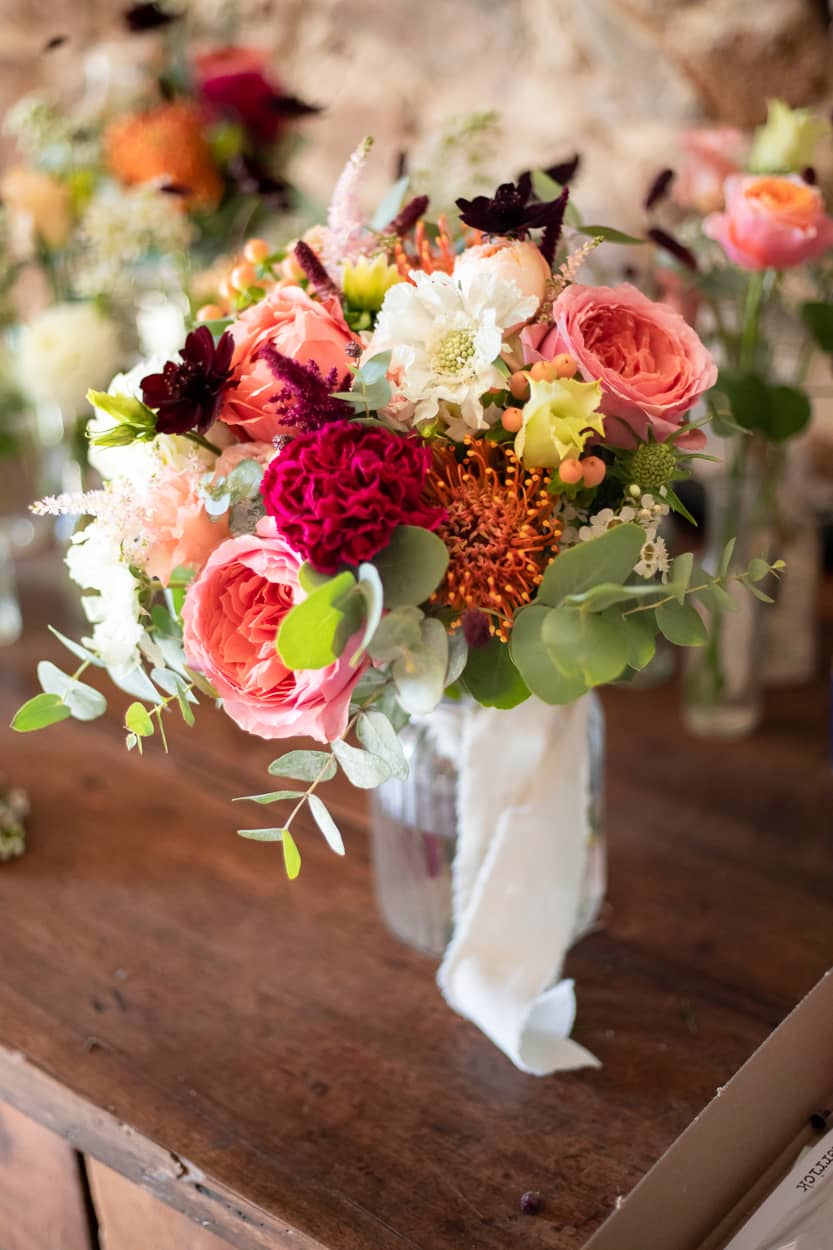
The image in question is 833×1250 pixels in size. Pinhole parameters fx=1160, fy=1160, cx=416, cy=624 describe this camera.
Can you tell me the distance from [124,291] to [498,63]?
0.63 m

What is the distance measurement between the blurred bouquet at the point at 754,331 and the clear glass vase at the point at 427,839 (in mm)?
282

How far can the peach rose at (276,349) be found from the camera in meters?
0.64

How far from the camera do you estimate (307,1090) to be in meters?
0.78

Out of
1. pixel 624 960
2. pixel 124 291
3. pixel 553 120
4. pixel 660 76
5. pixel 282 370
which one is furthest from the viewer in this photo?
pixel 553 120

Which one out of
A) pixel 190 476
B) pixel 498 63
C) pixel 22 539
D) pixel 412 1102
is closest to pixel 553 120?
pixel 498 63

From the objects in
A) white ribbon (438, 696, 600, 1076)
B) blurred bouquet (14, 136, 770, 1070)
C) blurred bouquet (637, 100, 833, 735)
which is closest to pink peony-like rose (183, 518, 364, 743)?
blurred bouquet (14, 136, 770, 1070)

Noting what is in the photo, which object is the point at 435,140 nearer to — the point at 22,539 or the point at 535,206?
the point at 535,206

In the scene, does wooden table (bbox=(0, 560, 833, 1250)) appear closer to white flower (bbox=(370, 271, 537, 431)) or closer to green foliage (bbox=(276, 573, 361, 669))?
green foliage (bbox=(276, 573, 361, 669))

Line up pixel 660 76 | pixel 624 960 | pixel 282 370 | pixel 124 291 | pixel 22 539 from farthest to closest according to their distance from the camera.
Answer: pixel 22 539 < pixel 660 76 < pixel 124 291 < pixel 624 960 < pixel 282 370

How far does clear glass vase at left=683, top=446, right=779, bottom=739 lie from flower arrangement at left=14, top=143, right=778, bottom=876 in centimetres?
44

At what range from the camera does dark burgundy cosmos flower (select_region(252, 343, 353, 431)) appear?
1.96ft

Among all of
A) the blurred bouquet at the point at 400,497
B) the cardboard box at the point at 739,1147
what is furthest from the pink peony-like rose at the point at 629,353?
the cardboard box at the point at 739,1147

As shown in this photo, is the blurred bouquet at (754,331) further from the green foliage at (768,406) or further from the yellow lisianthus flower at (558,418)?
the yellow lisianthus flower at (558,418)

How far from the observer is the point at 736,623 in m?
1.13
